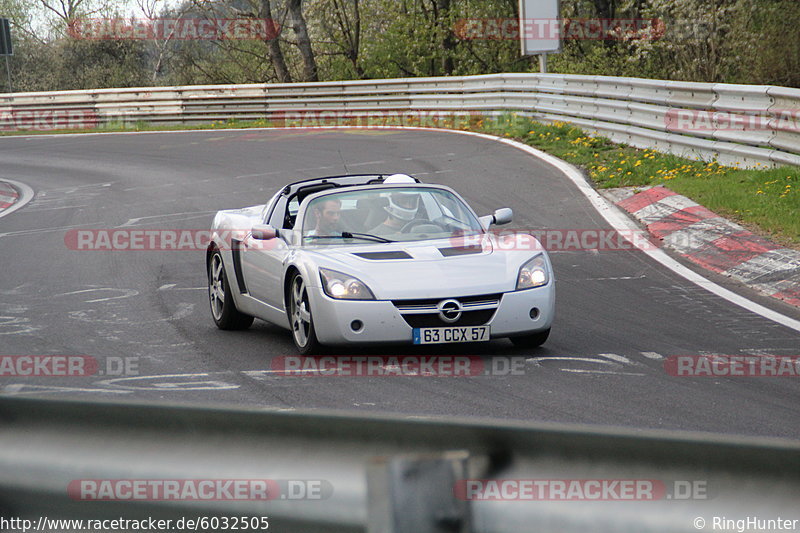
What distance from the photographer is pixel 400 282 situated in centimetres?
741

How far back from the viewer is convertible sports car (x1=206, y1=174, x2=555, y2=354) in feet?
24.2

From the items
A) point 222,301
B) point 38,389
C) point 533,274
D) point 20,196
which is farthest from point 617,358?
point 20,196

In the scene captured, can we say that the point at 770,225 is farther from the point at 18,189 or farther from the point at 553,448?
the point at 18,189

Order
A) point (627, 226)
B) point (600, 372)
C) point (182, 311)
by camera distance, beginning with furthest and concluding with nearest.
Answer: point (627, 226), point (182, 311), point (600, 372)

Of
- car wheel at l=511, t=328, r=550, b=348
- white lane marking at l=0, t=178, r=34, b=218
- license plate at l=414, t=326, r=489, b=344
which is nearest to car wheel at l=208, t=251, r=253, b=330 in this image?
license plate at l=414, t=326, r=489, b=344

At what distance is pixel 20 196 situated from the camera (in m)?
20.0

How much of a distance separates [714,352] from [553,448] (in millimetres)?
5476

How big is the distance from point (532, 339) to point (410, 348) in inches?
34.4

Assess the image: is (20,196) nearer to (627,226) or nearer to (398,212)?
(627,226)

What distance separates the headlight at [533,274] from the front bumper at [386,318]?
2.4 inches

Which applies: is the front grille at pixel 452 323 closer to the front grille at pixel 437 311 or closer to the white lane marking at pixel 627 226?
the front grille at pixel 437 311

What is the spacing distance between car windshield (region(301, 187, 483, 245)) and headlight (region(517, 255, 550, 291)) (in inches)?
36.2

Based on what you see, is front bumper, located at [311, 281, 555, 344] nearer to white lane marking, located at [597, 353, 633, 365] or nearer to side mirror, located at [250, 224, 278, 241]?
white lane marking, located at [597, 353, 633, 365]

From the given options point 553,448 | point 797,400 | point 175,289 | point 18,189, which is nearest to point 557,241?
point 175,289
